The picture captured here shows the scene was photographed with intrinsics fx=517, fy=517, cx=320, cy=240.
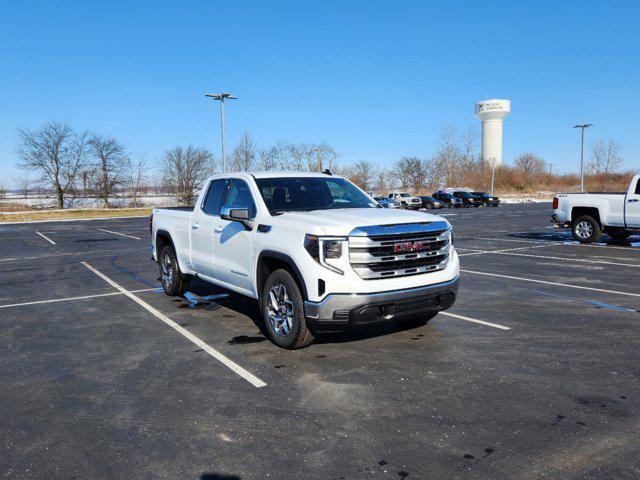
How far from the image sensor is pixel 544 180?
4131 inches

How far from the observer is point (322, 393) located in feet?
14.6

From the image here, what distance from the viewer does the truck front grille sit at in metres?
5.05

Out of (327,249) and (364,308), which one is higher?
(327,249)

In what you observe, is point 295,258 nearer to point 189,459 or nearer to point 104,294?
point 189,459

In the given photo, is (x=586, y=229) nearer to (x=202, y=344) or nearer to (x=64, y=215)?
(x=202, y=344)

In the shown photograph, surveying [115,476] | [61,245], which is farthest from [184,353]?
[61,245]

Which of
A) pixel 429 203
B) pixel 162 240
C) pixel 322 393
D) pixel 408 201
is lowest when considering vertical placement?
pixel 322 393

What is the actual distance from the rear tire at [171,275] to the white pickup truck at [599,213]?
12.6 m

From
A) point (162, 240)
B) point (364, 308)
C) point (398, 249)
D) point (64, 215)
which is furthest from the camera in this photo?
point (64, 215)

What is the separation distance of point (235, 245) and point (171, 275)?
260 centimetres

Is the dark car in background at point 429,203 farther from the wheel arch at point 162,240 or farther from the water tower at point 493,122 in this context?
the water tower at point 493,122

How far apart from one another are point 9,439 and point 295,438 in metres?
2.05

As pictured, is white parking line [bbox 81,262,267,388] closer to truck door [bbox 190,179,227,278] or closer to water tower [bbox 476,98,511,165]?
truck door [bbox 190,179,227,278]

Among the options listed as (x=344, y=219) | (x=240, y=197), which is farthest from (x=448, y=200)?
(x=344, y=219)
